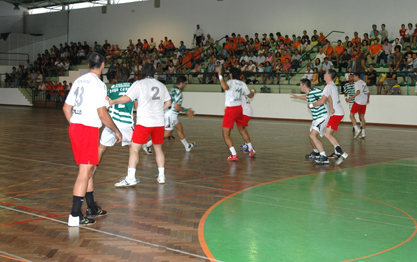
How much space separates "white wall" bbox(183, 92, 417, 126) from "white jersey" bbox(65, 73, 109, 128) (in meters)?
16.0

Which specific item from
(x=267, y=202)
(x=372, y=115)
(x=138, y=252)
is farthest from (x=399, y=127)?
(x=138, y=252)

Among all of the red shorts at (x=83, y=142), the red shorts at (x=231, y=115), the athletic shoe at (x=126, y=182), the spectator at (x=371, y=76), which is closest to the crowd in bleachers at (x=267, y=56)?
the spectator at (x=371, y=76)

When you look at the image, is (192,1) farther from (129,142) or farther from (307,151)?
(129,142)

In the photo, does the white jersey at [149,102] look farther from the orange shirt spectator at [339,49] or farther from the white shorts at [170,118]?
the orange shirt spectator at [339,49]

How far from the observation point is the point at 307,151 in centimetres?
1062

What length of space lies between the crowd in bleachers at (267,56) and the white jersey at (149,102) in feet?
45.5

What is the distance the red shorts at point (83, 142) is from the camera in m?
4.64

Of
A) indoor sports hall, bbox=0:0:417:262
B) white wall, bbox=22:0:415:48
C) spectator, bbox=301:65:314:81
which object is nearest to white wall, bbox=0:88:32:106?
white wall, bbox=22:0:415:48

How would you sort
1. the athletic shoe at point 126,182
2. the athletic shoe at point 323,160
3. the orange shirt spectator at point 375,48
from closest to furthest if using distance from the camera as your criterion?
the athletic shoe at point 126,182
the athletic shoe at point 323,160
the orange shirt spectator at point 375,48

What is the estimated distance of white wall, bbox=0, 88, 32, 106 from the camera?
1267 inches

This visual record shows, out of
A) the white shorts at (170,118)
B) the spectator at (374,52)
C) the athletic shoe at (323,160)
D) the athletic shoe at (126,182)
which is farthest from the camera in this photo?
the spectator at (374,52)

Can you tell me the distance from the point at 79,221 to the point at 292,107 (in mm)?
16993

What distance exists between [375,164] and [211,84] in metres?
15.0

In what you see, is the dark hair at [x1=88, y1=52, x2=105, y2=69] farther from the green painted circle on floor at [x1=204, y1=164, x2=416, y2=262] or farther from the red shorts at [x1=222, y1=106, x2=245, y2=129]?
the red shorts at [x1=222, y1=106, x2=245, y2=129]
